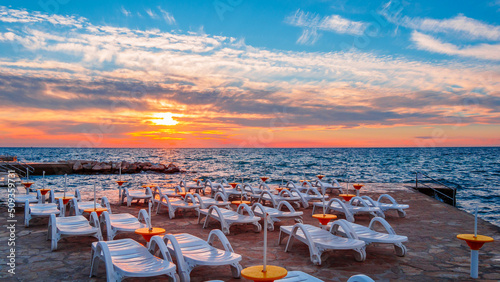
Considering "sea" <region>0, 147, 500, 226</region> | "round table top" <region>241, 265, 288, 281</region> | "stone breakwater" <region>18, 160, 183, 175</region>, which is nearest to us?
"round table top" <region>241, 265, 288, 281</region>

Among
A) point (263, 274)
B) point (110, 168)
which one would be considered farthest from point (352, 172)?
point (263, 274)

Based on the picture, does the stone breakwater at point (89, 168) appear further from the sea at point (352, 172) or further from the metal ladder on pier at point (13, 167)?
the metal ladder on pier at point (13, 167)

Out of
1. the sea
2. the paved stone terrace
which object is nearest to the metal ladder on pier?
the sea

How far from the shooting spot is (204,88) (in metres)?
16.5

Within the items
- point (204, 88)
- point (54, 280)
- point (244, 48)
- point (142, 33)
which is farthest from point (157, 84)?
point (54, 280)

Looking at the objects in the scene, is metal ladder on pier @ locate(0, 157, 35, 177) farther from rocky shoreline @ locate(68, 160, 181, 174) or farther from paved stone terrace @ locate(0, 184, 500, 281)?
paved stone terrace @ locate(0, 184, 500, 281)

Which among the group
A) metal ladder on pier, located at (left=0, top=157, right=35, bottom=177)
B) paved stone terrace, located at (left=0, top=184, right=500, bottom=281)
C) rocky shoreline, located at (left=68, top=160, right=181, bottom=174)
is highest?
paved stone terrace, located at (left=0, top=184, right=500, bottom=281)

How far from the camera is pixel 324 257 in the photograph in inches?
218

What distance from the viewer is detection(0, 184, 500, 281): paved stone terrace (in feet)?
15.9

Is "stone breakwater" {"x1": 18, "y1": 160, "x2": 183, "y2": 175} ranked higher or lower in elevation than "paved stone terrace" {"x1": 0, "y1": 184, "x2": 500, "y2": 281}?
lower

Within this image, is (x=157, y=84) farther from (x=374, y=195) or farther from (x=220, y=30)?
(x=374, y=195)

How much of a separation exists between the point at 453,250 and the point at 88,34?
1360 centimetres

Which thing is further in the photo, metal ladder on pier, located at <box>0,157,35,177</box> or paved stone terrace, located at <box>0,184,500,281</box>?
metal ladder on pier, located at <box>0,157,35,177</box>

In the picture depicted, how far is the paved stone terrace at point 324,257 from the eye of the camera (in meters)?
4.83
